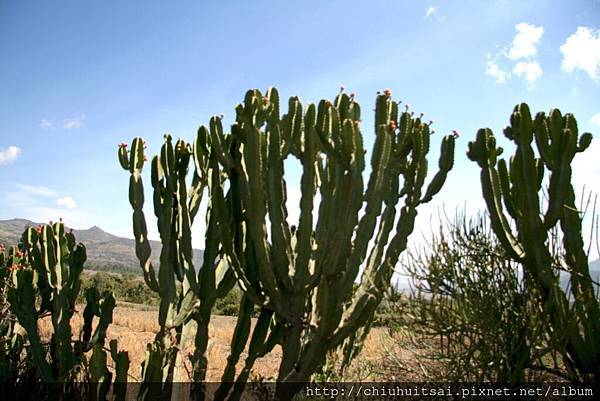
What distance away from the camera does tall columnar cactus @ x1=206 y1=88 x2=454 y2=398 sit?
13.1 feet

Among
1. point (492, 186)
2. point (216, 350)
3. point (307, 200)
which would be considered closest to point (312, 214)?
point (307, 200)

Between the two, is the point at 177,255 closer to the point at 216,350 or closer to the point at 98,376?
the point at 98,376

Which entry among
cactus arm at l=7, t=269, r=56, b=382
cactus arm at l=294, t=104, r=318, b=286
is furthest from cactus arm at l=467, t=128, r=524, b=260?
cactus arm at l=7, t=269, r=56, b=382

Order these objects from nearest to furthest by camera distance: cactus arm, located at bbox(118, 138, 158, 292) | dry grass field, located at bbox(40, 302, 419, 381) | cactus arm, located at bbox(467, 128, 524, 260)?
1. cactus arm, located at bbox(467, 128, 524, 260)
2. cactus arm, located at bbox(118, 138, 158, 292)
3. dry grass field, located at bbox(40, 302, 419, 381)

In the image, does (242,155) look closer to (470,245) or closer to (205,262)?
(205,262)

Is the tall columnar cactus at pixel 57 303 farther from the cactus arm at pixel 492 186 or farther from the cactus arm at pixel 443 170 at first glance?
the cactus arm at pixel 492 186

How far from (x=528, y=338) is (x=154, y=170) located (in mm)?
3881

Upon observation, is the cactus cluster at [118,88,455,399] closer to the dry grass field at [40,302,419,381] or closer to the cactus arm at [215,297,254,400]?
the cactus arm at [215,297,254,400]

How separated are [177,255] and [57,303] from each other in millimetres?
1533

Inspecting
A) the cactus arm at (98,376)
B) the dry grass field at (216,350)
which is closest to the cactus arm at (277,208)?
the cactus arm at (98,376)

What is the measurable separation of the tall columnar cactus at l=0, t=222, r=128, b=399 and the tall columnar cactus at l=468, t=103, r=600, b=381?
13.3 feet

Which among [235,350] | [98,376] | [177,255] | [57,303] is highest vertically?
[177,255]

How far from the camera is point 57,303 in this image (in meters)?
5.27

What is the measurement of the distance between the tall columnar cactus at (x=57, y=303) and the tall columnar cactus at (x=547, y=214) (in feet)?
13.3
